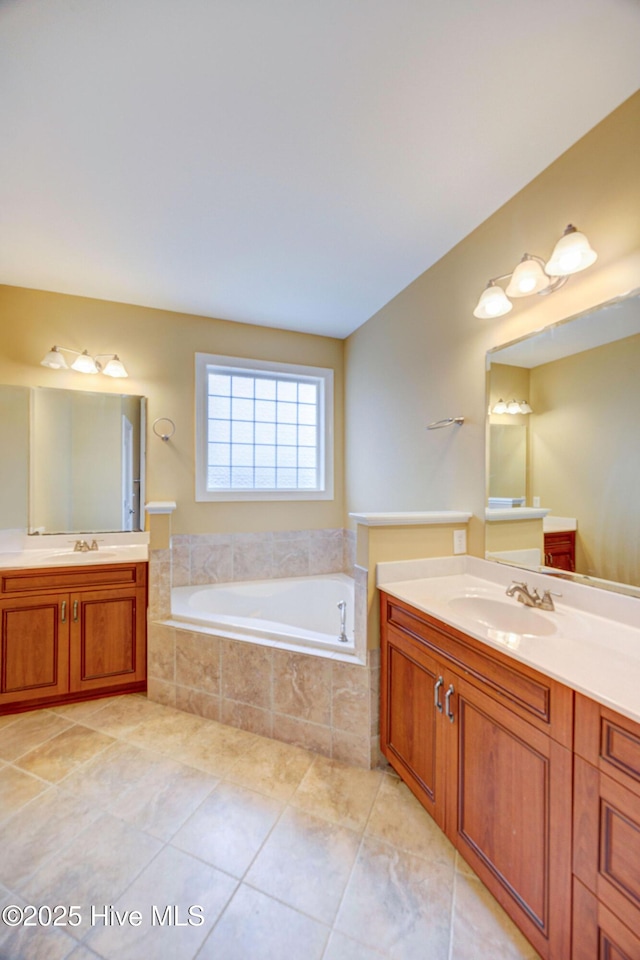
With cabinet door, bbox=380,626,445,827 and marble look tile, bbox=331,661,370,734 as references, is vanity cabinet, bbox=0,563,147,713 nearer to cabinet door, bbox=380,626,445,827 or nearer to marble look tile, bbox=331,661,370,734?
marble look tile, bbox=331,661,370,734

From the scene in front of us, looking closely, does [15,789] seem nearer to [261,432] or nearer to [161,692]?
[161,692]

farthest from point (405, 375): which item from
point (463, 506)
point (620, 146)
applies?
point (620, 146)

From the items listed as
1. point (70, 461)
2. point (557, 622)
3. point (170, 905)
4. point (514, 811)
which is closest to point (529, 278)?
point (557, 622)

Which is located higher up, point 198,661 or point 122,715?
point 198,661

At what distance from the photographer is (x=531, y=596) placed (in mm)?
1472

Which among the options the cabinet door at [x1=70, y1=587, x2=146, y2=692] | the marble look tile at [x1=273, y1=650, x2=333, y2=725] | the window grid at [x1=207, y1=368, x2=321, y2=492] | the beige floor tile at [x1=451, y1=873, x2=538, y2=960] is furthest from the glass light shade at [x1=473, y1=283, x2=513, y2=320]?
the cabinet door at [x1=70, y1=587, x2=146, y2=692]

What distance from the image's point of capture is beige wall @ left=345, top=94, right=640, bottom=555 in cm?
130

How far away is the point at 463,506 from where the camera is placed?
1973 mm

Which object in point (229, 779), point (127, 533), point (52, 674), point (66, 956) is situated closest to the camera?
point (66, 956)

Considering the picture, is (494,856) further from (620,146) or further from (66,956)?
(620,146)

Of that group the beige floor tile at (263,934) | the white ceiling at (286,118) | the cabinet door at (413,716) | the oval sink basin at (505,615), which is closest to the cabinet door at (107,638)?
the beige floor tile at (263,934)

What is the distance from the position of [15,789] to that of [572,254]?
308 centimetres

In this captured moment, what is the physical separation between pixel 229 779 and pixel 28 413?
102 inches

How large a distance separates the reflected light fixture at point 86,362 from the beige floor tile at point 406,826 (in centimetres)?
294
